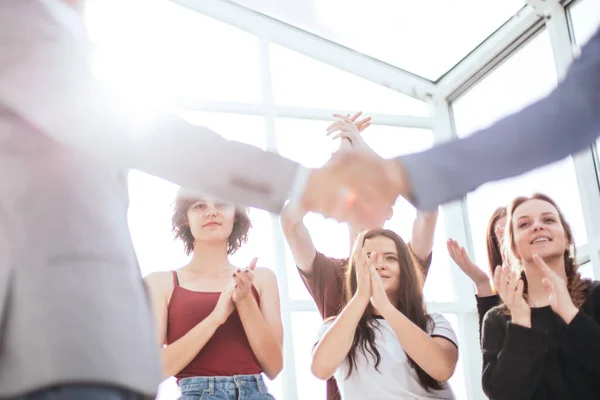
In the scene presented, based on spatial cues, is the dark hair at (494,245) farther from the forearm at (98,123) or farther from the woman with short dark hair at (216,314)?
the forearm at (98,123)

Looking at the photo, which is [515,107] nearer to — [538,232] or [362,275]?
[538,232]

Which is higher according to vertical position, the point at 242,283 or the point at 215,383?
the point at 242,283

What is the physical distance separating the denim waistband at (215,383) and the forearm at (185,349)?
5 centimetres

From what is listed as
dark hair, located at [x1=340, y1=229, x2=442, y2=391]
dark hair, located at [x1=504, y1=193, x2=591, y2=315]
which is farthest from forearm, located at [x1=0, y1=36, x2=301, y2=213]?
dark hair, located at [x1=504, y1=193, x2=591, y2=315]

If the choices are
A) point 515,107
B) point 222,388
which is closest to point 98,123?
point 222,388

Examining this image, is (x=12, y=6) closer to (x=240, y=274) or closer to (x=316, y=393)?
(x=240, y=274)

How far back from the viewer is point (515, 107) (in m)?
3.71

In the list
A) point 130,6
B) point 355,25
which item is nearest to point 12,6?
point 130,6

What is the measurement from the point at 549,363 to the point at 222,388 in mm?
929

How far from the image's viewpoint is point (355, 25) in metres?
4.25

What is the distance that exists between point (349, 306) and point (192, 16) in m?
2.33

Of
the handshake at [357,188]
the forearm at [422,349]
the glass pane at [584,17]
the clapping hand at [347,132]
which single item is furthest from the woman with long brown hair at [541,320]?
the glass pane at [584,17]

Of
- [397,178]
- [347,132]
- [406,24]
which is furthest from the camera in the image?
[406,24]

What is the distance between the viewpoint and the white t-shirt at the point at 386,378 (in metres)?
2.33
